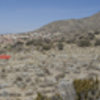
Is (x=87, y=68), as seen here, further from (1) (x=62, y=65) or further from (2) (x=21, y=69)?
(2) (x=21, y=69)

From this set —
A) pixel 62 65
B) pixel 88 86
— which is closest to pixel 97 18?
pixel 62 65

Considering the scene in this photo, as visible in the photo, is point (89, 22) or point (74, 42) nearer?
point (74, 42)

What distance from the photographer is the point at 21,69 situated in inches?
571

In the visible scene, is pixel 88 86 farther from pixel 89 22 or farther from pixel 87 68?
pixel 89 22

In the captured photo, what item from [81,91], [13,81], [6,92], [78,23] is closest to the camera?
[81,91]

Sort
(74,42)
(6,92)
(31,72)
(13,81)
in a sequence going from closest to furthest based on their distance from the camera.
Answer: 1. (6,92)
2. (13,81)
3. (31,72)
4. (74,42)

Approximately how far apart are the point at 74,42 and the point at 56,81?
2064 cm

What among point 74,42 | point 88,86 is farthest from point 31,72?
point 74,42

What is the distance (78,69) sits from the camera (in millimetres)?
15227

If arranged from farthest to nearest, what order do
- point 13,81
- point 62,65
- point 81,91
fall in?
point 62,65 < point 13,81 < point 81,91

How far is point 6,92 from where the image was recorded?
10.4 metres

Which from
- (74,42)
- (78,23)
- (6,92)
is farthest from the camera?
(78,23)

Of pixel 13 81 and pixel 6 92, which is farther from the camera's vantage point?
pixel 13 81

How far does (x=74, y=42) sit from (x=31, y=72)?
1926 centimetres
